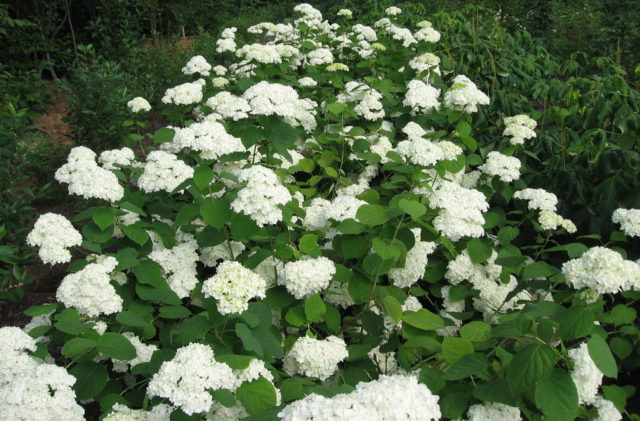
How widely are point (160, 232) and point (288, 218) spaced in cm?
73

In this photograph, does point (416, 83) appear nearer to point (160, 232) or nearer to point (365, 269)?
point (365, 269)

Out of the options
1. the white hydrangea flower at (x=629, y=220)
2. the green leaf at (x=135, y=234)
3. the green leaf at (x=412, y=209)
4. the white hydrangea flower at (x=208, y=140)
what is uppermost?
the white hydrangea flower at (x=208, y=140)

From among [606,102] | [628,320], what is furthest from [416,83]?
[628,320]

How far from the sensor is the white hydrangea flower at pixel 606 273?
1846 mm

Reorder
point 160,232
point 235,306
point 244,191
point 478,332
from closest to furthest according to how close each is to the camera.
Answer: point 235,306, point 478,332, point 244,191, point 160,232

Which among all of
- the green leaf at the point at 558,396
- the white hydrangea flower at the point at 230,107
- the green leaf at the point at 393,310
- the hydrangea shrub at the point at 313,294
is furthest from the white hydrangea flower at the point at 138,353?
the green leaf at the point at 558,396

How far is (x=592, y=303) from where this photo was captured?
194cm

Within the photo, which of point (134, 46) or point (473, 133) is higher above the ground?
point (473, 133)

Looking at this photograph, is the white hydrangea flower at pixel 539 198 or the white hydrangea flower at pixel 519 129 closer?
the white hydrangea flower at pixel 539 198

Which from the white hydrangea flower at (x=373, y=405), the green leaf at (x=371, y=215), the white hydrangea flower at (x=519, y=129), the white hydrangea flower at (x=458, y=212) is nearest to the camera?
the white hydrangea flower at (x=373, y=405)

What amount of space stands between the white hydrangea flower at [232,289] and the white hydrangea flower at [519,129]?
2.28 m

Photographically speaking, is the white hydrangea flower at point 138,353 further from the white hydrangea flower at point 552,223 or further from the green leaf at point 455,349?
the white hydrangea flower at point 552,223

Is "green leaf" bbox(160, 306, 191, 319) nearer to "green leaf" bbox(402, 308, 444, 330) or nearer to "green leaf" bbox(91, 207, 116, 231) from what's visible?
"green leaf" bbox(91, 207, 116, 231)

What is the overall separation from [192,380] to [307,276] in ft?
2.52
